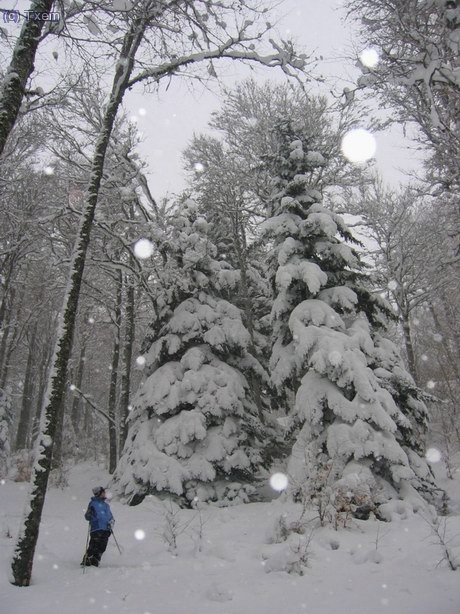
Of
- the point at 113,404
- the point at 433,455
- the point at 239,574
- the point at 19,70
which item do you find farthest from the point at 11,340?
the point at 433,455

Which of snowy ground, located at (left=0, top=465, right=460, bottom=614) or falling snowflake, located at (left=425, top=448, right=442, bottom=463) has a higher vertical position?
falling snowflake, located at (left=425, top=448, right=442, bottom=463)

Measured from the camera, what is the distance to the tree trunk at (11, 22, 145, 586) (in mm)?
5898

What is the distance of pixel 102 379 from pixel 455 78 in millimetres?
34144

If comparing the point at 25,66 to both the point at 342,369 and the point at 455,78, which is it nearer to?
the point at 455,78

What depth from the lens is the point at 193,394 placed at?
11.5m

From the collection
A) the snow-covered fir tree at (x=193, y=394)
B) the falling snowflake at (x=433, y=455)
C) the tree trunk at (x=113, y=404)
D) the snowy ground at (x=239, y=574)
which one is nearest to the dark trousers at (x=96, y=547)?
the snowy ground at (x=239, y=574)

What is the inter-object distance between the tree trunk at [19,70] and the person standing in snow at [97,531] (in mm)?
5964

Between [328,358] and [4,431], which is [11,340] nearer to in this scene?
[4,431]

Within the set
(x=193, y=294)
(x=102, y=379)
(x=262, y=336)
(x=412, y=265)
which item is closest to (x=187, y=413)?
(x=193, y=294)

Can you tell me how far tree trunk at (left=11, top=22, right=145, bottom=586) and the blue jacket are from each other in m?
1.55

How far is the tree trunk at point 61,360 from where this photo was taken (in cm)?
590

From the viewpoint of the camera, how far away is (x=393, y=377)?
33.6ft

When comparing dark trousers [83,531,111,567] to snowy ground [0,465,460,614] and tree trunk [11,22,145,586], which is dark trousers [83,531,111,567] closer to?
snowy ground [0,465,460,614]

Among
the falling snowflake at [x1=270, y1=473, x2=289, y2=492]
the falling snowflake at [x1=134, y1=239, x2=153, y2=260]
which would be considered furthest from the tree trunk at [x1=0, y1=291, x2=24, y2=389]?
the falling snowflake at [x1=270, y1=473, x2=289, y2=492]
